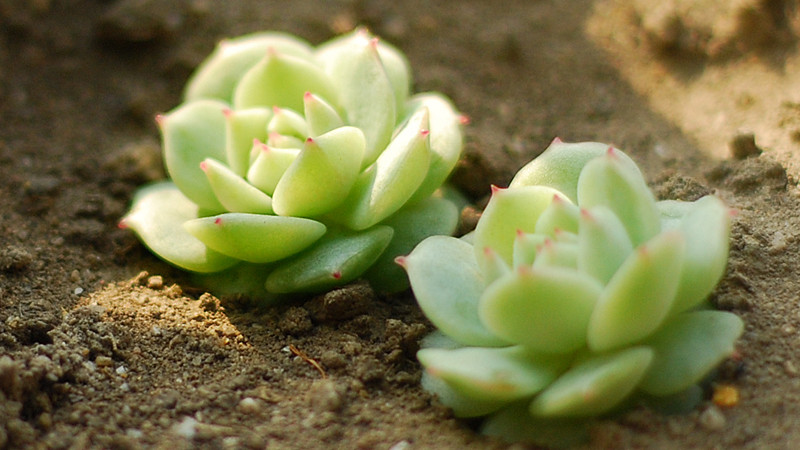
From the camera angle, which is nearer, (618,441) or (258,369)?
(618,441)

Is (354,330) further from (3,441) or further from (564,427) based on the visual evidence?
(3,441)

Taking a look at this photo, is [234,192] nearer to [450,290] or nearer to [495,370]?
[450,290]

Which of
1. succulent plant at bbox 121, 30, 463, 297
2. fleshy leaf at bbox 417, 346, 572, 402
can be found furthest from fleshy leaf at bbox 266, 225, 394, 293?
fleshy leaf at bbox 417, 346, 572, 402

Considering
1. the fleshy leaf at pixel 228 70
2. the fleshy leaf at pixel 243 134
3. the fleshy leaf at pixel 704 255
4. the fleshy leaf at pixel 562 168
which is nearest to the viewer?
the fleshy leaf at pixel 704 255

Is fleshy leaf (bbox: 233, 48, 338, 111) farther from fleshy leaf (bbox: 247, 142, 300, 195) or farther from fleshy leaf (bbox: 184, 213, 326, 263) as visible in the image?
fleshy leaf (bbox: 184, 213, 326, 263)

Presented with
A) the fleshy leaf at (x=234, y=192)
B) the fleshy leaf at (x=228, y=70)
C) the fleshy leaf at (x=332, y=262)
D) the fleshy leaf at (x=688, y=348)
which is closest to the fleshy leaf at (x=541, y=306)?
the fleshy leaf at (x=688, y=348)

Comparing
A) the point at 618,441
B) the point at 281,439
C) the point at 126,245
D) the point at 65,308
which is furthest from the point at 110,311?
the point at 618,441

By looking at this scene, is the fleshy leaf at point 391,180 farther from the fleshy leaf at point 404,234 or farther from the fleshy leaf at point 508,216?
the fleshy leaf at point 508,216
